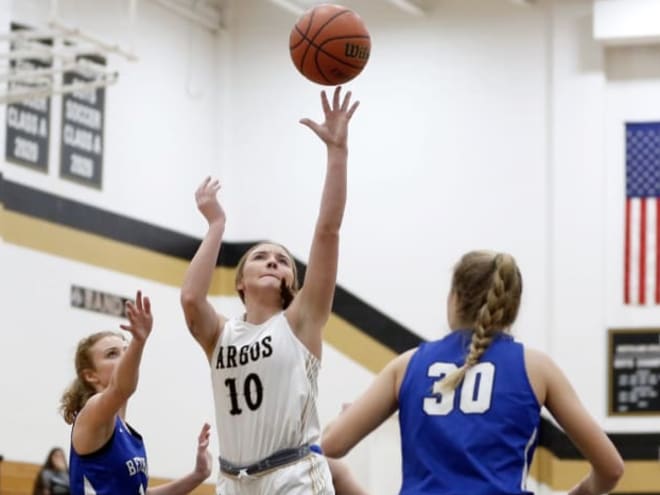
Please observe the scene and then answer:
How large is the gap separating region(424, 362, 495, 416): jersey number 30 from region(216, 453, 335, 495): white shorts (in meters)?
0.92

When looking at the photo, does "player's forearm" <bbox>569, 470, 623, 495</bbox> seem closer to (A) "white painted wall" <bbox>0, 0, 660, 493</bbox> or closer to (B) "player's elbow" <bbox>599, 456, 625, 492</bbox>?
(B) "player's elbow" <bbox>599, 456, 625, 492</bbox>

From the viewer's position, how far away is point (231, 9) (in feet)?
52.4

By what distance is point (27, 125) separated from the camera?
484 inches

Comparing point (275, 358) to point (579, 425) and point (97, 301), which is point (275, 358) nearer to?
point (579, 425)

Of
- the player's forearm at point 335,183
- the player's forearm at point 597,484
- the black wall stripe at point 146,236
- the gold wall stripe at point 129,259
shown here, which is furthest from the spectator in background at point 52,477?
the player's forearm at point 597,484

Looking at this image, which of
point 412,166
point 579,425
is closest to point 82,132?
point 412,166

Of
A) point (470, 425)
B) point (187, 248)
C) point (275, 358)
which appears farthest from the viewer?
point (187, 248)

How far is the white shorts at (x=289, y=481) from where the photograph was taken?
5.07 metres

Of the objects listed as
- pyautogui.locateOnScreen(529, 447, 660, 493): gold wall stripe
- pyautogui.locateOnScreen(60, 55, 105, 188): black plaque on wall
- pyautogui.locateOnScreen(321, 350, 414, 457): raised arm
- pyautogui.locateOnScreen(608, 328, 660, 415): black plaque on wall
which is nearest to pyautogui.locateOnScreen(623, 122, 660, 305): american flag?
pyautogui.locateOnScreen(608, 328, 660, 415): black plaque on wall

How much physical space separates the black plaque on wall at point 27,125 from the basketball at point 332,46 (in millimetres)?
6071

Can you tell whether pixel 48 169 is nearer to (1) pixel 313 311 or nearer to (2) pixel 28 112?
(2) pixel 28 112

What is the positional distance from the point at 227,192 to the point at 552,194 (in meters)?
3.63

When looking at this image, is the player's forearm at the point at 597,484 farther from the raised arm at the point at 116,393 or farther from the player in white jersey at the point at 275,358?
the raised arm at the point at 116,393

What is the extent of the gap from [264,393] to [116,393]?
62cm
